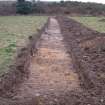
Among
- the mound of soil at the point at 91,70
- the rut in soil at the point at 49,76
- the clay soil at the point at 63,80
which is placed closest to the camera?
the clay soil at the point at 63,80

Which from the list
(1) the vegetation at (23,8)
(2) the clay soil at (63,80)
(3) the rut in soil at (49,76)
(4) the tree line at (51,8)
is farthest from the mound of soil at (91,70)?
→ (4) the tree line at (51,8)

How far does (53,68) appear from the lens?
36.8 ft

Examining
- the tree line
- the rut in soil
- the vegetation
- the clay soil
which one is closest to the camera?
the clay soil

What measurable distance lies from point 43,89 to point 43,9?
5793cm

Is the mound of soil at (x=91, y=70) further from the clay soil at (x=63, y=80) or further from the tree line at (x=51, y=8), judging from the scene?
the tree line at (x=51, y=8)

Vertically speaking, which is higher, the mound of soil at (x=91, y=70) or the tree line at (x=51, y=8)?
the mound of soil at (x=91, y=70)

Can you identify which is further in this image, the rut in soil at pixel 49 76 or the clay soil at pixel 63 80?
the rut in soil at pixel 49 76

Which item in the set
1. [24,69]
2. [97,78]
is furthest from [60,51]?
[97,78]

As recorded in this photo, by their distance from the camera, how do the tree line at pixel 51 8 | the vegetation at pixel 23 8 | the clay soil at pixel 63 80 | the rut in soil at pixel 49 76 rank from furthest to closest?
1. the tree line at pixel 51 8
2. the vegetation at pixel 23 8
3. the rut in soil at pixel 49 76
4. the clay soil at pixel 63 80

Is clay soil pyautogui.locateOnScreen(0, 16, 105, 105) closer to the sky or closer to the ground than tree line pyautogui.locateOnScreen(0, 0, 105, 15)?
closer to the sky

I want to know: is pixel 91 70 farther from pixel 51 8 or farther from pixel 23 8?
pixel 51 8

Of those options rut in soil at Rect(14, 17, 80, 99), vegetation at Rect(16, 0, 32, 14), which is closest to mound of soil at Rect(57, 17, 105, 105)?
rut in soil at Rect(14, 17, 80, 99)

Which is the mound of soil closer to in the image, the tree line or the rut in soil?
the rut in soil

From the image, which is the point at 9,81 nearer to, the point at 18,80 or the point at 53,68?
the point at 18,80
